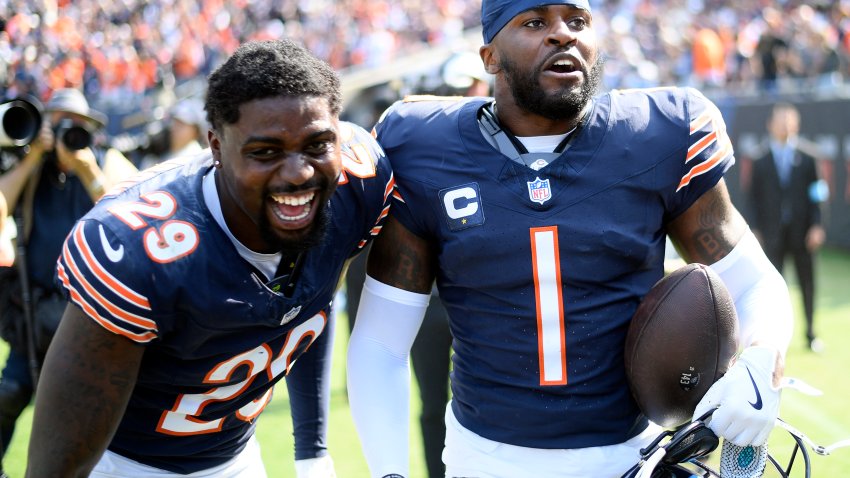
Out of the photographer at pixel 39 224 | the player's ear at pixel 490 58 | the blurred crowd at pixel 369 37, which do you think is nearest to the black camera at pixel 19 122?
the photographer at pixel 39 224

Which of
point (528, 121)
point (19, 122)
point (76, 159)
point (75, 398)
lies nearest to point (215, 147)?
point (75, 398)

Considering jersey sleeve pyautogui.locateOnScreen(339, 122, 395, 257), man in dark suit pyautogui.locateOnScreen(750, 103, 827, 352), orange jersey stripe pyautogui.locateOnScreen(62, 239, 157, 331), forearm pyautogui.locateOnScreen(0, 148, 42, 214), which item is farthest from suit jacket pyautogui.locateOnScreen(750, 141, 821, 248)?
orange jersey stripe pyautogui.locateOnScreen(62, 239, 157, 331)

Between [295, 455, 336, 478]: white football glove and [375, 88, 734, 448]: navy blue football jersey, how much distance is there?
593 millimetres

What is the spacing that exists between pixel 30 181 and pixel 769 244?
220 inches

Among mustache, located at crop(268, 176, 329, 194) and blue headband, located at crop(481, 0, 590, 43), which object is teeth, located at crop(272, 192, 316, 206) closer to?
mustache, located at crop(268, 176, 329, 194)

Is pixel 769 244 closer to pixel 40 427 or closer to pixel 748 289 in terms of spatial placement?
pixel 748 289

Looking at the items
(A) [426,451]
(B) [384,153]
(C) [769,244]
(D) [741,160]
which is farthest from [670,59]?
(B) [384,153]

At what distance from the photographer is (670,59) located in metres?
16.8

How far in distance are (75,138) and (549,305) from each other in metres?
2.77

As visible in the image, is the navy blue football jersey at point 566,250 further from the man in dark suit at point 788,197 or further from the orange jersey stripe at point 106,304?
the man in dark suit at point 788,197

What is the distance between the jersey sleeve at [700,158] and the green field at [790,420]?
2.67 meters

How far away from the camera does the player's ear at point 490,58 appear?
7.56 ft

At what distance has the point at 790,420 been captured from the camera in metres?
5.21

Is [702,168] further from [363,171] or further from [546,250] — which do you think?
[363,171]
